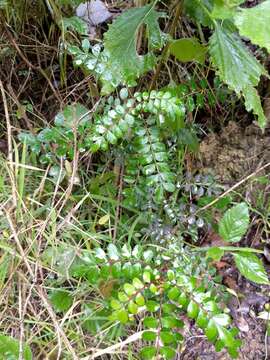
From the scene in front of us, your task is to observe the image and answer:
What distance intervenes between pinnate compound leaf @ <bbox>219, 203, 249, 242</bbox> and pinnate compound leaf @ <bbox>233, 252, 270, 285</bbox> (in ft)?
0.15

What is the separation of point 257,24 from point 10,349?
79 centimetres

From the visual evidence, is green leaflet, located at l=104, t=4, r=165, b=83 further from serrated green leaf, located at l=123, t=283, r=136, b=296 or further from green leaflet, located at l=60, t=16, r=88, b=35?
serrated green leaf, located at l=123, t=283, r=136, b=296

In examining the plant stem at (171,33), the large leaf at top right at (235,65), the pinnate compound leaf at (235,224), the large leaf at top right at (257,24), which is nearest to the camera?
the large leaf at top right at (257,24)

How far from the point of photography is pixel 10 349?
44.1 inches

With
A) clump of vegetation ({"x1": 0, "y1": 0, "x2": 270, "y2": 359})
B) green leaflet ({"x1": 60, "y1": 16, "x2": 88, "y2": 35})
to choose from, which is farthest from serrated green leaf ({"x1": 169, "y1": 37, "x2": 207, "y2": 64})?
green leaflet ({"x1": 60, "y1": 16, "x2": 88, "y2": 35})

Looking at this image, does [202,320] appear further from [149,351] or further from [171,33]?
[171,33]

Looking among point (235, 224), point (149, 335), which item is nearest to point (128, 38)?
point (235, 224)

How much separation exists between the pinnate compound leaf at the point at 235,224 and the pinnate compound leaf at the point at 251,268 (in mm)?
47

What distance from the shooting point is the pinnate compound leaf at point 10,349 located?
3.63 feet

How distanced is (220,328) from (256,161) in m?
0.64

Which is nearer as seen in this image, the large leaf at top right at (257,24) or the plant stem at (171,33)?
the large leaf at top right at (257,24)

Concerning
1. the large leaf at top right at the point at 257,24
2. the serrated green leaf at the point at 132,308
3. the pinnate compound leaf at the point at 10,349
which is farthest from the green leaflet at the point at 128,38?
the pinnate compound leaf at the point at 10,349

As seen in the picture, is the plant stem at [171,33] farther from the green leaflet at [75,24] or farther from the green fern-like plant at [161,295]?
the green fern-like plant at [161,295]

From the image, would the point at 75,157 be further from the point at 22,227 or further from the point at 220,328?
the point at 220,328
